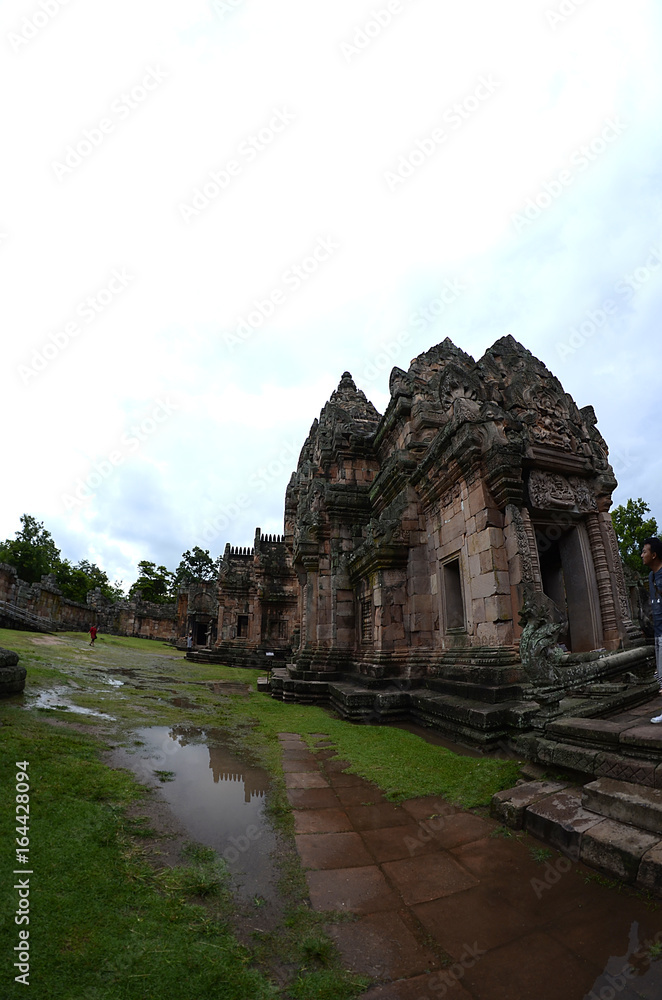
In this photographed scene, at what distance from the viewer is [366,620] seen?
38.8 ft

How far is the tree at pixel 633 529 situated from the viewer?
101 ft

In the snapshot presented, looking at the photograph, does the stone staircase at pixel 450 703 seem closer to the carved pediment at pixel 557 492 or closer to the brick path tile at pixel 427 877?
the brick path tile at pixel 427 877

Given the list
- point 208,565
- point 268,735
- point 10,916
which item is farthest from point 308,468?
point 208,565

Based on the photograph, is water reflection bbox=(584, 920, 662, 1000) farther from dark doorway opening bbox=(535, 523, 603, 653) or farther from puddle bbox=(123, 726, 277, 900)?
dark doorway opening bbox=(535, 523, 603, 653)

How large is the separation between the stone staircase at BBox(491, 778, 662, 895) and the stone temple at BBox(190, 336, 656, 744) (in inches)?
55.1

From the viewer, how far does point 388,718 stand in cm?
812

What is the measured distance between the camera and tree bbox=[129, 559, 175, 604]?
2267 inches

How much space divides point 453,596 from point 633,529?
29.4 metres

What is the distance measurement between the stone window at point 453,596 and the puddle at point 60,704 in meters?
6.30

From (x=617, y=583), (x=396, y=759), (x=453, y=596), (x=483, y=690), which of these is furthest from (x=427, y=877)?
(x=617, y=583)

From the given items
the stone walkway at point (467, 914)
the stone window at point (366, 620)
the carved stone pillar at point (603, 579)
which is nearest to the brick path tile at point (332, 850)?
the stone walkway at point (467, 914)

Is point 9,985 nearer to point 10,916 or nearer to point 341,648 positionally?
point 10,916

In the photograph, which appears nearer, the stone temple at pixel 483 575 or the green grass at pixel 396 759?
the green grass at pixel 396 759

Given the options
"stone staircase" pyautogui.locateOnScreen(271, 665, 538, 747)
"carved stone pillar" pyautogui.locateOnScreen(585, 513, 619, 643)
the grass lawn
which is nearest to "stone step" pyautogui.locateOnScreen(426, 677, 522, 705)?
"stone staircase" pyautogui.locateOnScreen(271, 665, 538, 747)
